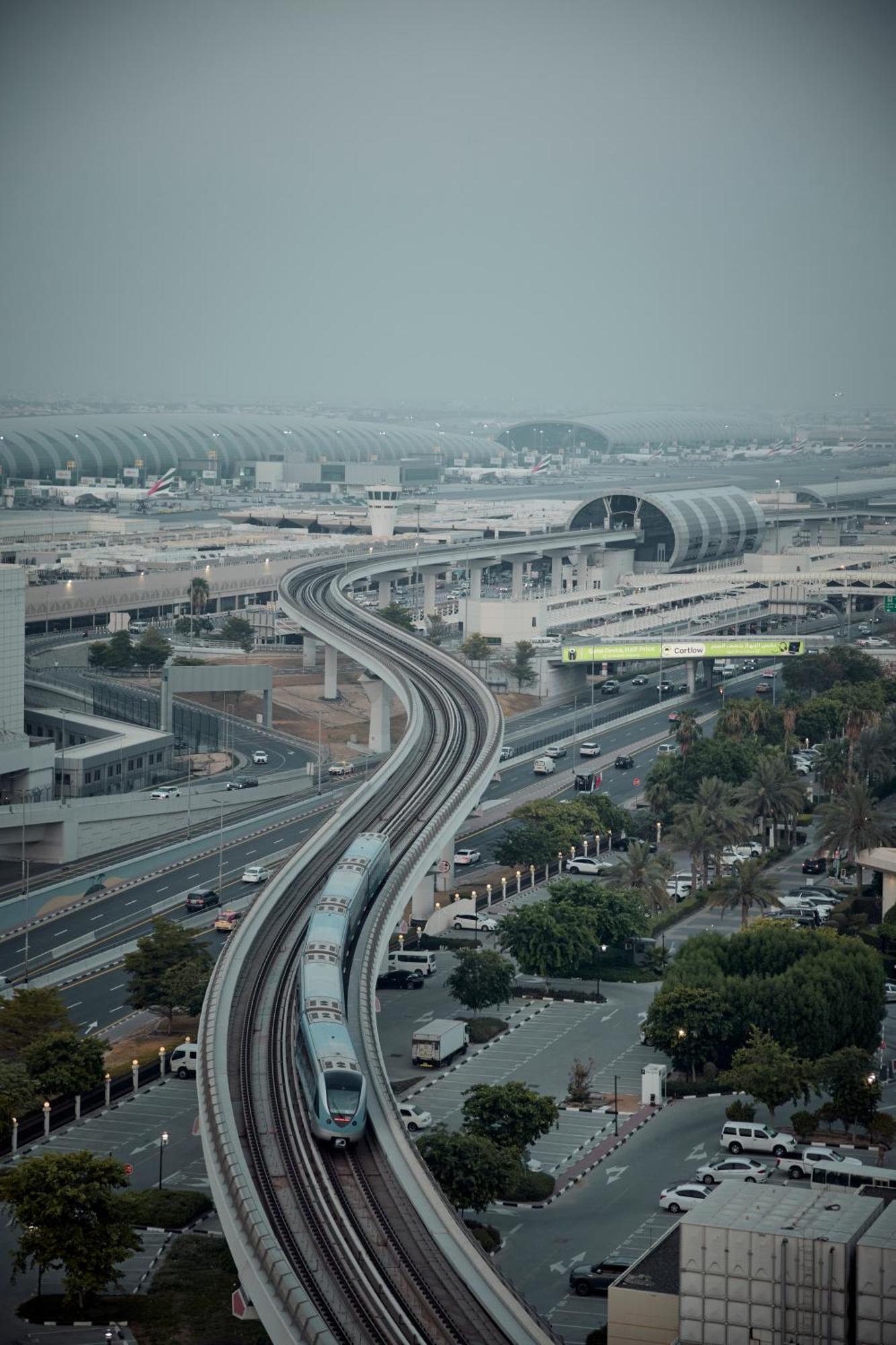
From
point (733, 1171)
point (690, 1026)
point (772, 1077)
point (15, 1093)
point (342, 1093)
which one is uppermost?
point (342, 1093)

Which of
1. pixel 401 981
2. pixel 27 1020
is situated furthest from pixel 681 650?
pixel 27 1020

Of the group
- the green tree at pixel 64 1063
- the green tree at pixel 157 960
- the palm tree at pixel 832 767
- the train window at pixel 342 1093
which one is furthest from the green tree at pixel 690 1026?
the palm tree at pixel 832 767

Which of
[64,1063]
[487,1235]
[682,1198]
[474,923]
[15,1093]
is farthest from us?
[474,923]

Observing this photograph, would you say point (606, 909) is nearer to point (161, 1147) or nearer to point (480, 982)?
point (480, 982)

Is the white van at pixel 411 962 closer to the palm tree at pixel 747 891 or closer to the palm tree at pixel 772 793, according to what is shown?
the palm tree at pixel 747 891

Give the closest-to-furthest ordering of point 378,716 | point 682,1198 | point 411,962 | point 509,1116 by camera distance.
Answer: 1. point 682,1198
2. point 509,1116
3. point 411,962
4. point 378,716
